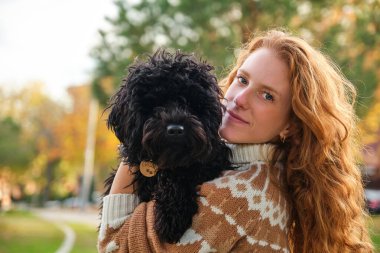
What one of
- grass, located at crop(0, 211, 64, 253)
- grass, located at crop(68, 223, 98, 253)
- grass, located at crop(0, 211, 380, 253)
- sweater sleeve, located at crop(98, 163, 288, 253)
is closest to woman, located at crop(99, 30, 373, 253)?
sweater sleeve, located at crop(98, 163, 288, 253)

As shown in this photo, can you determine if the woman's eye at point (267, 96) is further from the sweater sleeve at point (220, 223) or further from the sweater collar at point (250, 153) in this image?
the sweater sleeve at point (220, 223)

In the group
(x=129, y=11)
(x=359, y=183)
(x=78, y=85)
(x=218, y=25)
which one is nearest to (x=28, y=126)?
(x=78, y=85)

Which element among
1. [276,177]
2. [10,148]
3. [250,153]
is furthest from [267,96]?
[10,148]

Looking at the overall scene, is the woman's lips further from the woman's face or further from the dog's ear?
the dog's ear

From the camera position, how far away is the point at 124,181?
2832 millimetres

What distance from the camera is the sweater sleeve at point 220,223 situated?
2.57 meters

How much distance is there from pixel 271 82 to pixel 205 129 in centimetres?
48

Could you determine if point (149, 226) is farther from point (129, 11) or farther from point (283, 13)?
point (129, 11)

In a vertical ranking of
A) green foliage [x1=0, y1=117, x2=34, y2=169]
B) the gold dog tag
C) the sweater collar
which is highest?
the sweater collar

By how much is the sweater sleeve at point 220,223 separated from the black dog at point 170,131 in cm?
6

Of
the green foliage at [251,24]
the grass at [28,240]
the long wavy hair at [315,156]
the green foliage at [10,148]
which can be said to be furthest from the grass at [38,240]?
the long wavy hair at [315,156]

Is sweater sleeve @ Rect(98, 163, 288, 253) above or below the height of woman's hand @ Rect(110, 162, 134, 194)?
below

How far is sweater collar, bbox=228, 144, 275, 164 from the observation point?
2928 mm

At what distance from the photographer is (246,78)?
3.00 m
